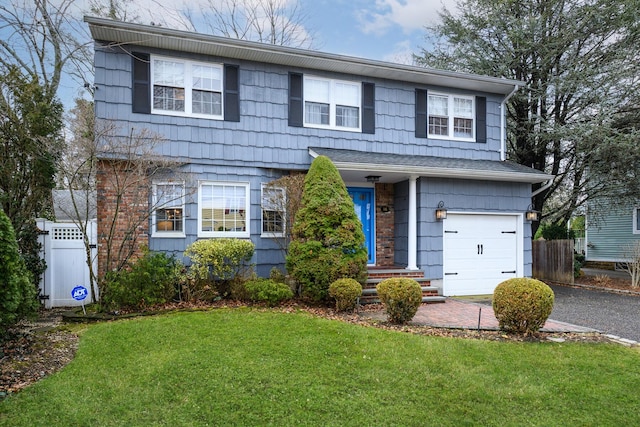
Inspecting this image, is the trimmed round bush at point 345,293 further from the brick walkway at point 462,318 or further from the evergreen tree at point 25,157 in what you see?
the evergreen tree at point 25,157

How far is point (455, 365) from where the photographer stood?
4.66m

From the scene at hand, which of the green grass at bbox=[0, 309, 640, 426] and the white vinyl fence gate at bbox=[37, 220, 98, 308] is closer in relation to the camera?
the green grass at bbox=[0, 309, 640, 426]

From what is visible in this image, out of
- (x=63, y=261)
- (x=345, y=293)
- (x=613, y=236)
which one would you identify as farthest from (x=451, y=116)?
(x=613, y=236)

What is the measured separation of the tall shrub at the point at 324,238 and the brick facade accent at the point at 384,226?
2.56 metres

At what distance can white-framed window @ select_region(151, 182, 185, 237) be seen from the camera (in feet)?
28.1

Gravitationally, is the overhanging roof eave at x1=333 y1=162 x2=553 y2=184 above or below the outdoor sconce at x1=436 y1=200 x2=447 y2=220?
above

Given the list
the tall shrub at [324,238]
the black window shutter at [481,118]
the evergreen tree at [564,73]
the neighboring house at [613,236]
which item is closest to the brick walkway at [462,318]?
the tall shrub at [324,238]

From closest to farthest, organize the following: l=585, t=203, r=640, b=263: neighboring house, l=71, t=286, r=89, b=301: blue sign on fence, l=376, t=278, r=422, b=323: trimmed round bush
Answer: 1. l=376, t=278, r=422, b=323: trimmed round bush
2. l=71, t=286, r=89, b=301: blue sign on fence
3. l=585, t=203, r=640, b=263: neighboring house

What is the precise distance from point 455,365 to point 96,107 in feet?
26.2

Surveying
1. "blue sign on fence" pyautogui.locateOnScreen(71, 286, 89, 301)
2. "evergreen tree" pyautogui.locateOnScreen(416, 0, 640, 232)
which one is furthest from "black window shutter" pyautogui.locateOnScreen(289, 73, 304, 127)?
"evergreen tree" pyautogui.locateOnScreen(416, 0, 640, 232)

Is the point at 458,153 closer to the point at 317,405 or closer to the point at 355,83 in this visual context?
the point at 355,83

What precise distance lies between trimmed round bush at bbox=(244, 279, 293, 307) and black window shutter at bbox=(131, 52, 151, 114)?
14.2ft

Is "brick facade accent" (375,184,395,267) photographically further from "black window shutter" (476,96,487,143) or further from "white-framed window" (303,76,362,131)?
"black window shutter" (476,96,487,143)

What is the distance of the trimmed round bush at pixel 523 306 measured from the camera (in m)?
5.75
